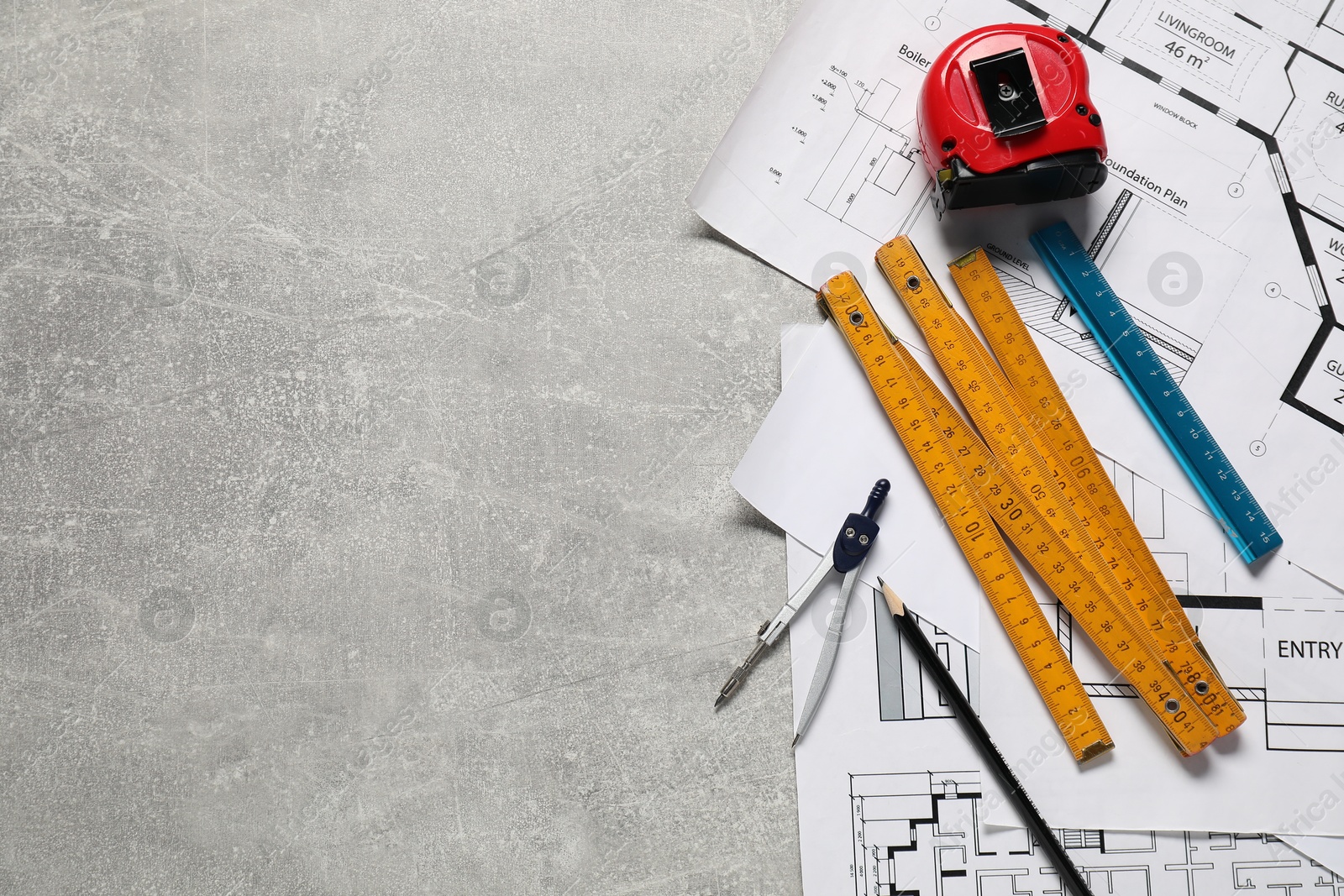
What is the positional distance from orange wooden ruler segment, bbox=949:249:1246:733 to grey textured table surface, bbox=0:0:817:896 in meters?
0.31

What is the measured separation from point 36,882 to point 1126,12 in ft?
7.26

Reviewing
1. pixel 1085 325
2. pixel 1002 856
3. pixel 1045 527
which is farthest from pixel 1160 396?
pixel 1002 856

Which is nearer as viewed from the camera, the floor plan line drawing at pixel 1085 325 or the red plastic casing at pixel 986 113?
the red plastic casing at pixel 986 113

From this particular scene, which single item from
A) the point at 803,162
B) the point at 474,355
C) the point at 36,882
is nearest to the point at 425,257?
the point at 474,355

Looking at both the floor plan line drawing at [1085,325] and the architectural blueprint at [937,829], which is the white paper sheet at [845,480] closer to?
the architectural blueprint at [937,829]

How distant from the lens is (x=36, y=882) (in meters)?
1.35

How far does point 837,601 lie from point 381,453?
0.76m

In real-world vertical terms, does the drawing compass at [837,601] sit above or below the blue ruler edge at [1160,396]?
below

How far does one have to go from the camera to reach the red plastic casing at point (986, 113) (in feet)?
4.10

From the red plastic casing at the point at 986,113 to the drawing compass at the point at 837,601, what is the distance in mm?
507

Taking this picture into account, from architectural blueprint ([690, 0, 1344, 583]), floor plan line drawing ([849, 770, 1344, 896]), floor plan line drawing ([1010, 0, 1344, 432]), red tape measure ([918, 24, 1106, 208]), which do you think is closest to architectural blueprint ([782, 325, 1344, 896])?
floor plan line drawing ([849, 770, 1344, 896])

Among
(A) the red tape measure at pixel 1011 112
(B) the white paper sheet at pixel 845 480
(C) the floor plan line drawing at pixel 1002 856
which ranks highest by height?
(A) the red tape measure at pixel 1011 112

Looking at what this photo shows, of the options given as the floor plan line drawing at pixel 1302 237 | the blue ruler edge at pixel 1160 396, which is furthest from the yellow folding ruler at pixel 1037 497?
the floor plan line drawing at pixel 1302 237

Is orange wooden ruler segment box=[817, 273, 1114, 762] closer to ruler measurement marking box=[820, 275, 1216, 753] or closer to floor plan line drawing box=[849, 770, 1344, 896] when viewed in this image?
ruler measurement marking box=[820, 275, 1216, 753]
